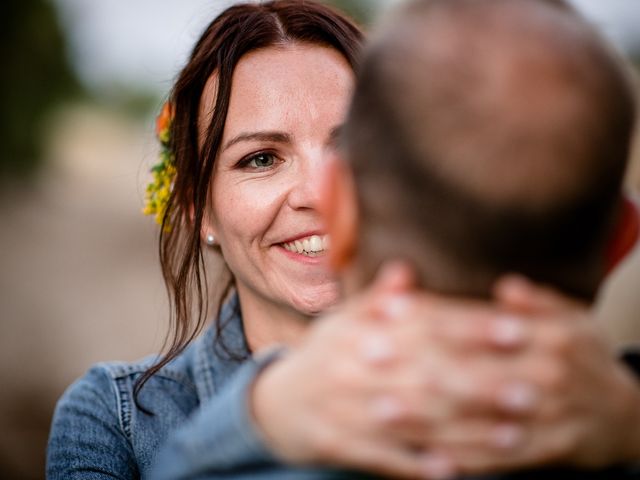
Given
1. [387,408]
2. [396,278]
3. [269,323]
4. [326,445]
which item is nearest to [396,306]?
[396,278]

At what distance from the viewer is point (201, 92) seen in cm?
293

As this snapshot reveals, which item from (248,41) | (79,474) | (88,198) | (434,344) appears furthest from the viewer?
(88,198)

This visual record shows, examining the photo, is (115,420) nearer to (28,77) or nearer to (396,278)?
(396,278)

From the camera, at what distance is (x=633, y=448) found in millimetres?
1368

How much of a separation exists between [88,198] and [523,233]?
52.5 feet

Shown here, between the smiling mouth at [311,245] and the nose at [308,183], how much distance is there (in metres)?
0.12

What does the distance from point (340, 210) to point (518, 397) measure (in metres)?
0.47

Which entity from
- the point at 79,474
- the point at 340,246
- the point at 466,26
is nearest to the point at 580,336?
the point at 340,246

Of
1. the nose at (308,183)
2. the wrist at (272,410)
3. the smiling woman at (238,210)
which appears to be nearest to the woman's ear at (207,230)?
the smiling woman at (238,210)

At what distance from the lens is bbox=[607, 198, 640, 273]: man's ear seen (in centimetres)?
144

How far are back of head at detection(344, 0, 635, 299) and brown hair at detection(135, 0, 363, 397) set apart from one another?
60.6 inches

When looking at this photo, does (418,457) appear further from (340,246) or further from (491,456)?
(340,246)

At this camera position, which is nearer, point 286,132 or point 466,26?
point 466,26

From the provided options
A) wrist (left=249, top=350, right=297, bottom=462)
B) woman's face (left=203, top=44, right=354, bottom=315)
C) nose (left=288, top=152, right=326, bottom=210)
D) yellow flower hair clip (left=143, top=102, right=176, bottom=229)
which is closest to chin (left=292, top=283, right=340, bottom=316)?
woman's face (left=203, top=44, right=354, bottom=315)
